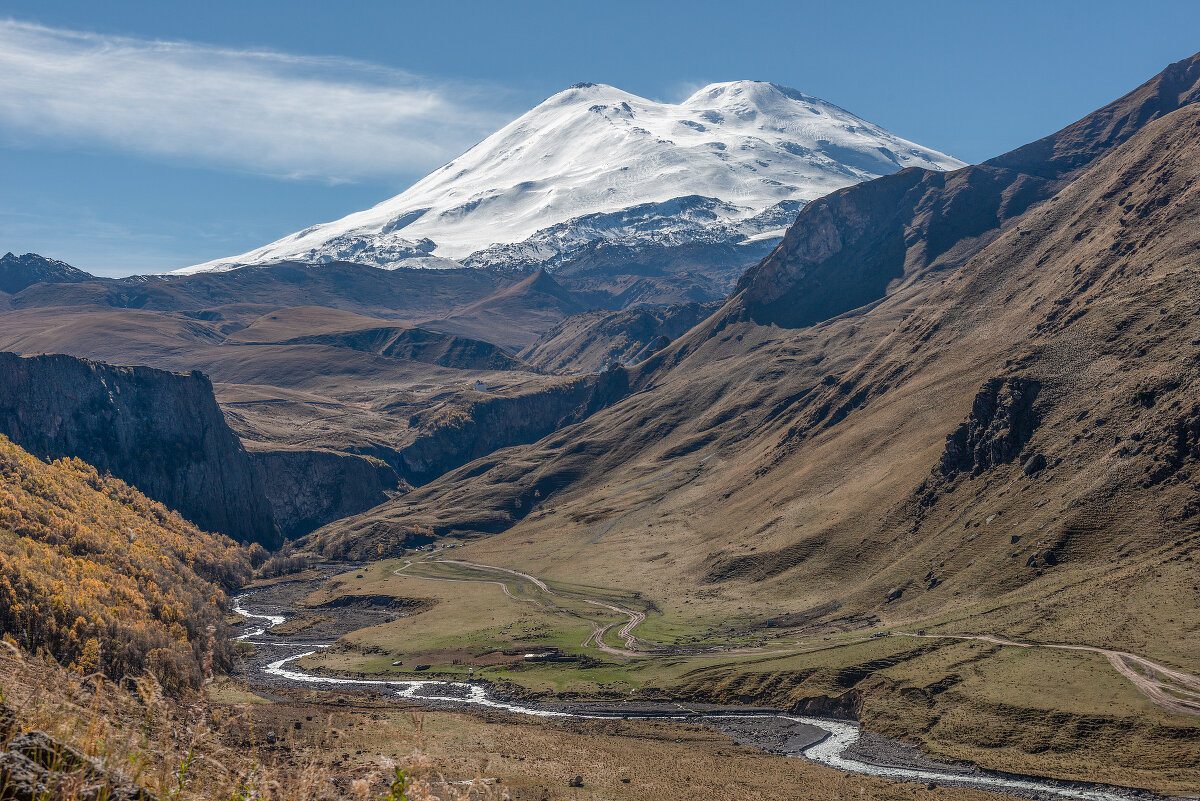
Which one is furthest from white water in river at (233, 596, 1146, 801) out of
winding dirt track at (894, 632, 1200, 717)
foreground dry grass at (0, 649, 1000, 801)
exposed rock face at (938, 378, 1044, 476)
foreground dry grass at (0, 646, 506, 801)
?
foreground dry grass at (0, 646, 506, 801)

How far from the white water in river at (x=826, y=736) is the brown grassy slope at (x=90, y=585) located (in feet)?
52.4

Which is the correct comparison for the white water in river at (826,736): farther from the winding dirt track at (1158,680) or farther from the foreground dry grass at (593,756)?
the winding dirt track at (1158,680)

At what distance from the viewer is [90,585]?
333 ft

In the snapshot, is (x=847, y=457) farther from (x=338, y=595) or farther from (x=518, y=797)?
(x=518, y=797)

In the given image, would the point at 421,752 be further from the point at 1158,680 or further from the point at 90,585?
the point at 90,585

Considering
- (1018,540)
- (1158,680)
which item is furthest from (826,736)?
(1018,540)

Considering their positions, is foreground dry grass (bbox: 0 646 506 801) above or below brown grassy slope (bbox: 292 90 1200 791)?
above

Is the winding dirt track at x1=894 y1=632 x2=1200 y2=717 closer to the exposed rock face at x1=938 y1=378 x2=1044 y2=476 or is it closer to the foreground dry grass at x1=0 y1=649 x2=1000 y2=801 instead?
the foreground dry grass at x1=0 y1=649 x2=1000 y2=801

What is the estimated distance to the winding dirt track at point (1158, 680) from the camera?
70.3 m

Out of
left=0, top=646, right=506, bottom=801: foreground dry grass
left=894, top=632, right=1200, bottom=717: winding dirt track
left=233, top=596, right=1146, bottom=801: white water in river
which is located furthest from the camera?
left=894, top=632, right=1200, bottom=717: winding dirt track

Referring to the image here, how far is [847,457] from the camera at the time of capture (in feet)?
609

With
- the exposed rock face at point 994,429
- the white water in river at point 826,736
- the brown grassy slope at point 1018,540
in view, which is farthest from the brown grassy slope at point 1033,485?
the white water in river at point 826,736

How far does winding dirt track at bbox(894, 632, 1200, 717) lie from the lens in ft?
231

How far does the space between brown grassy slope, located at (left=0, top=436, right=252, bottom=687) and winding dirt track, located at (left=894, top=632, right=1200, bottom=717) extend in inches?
3190
